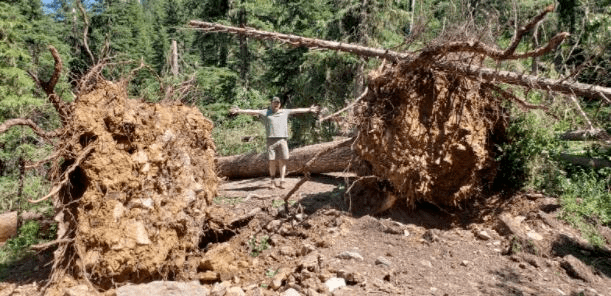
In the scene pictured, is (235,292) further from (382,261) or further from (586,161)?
(586,161)

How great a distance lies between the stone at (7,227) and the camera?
6.78 meters

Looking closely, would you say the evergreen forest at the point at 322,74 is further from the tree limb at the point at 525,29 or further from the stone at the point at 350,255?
the stone at the point at 350,255

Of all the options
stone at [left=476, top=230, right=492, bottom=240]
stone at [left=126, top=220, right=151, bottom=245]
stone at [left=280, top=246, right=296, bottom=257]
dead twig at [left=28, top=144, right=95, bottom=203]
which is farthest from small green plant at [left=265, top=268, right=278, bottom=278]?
stone at [left=476, top=230, right=492, bottom=240]

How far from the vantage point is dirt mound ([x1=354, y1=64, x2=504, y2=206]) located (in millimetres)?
5246

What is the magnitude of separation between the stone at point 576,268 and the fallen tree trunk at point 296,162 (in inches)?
158

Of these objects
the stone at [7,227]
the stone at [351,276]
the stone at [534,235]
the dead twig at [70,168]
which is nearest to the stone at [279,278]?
the stone at [351,276]

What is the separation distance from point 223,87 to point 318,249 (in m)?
14.9

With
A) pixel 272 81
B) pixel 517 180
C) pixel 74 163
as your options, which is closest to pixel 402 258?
pixel 517 180

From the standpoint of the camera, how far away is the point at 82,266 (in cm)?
375

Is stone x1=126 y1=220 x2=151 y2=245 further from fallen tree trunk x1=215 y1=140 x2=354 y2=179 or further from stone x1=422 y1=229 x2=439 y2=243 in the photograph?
fallen tree trunk x1=215 y1=140 x2=354 y2=179

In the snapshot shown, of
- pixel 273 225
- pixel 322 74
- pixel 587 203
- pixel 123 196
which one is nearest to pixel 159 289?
pixel 123 196

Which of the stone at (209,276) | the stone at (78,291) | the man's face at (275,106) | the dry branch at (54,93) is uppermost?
the dry branch at (54,93)

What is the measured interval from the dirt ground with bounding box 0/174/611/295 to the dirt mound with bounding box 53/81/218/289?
583 mm

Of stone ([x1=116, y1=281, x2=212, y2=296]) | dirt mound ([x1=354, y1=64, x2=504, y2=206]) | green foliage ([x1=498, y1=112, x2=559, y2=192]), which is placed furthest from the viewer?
green foliage ([x1=498, y1=112, x2=559, y2=192])
